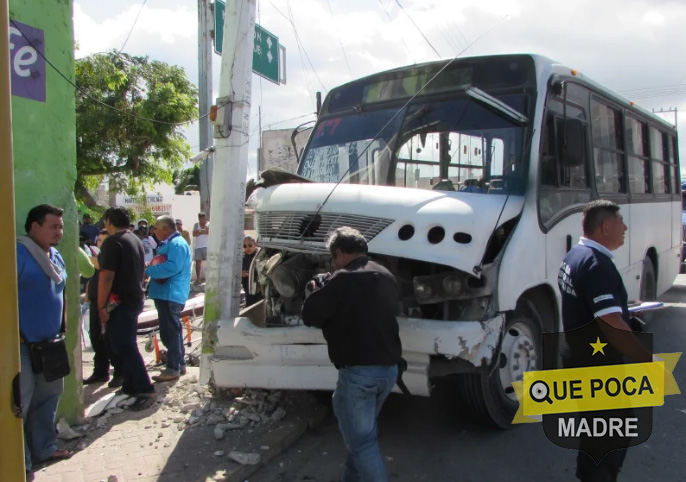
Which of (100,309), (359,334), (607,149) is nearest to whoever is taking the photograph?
(359,334)

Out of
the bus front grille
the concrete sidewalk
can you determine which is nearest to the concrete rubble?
the concrete sidewalk

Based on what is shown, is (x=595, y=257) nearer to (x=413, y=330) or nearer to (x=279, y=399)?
(x=413, y=330)

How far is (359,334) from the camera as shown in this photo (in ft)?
10.3

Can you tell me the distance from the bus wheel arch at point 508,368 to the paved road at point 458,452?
0.25 meters

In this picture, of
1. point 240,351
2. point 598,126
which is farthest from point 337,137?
point 598,126

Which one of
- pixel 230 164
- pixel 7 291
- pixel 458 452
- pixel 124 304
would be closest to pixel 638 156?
pixel 458 452

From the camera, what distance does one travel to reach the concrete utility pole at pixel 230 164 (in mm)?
4887

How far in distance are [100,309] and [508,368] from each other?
136 inches

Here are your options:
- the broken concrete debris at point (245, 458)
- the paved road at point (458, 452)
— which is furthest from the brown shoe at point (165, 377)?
the broken concrete debris at point (245, 458)

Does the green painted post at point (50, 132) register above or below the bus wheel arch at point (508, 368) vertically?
above

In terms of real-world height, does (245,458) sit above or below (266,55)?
below

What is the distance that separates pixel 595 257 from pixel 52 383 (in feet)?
11.5

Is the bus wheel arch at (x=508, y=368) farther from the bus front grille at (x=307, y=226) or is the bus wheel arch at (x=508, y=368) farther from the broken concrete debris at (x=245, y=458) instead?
the broken concrete debris at (x=245, y=458)

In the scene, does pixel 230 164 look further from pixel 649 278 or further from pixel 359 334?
pixel 649 278
